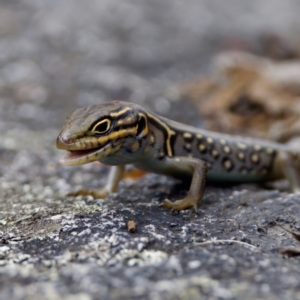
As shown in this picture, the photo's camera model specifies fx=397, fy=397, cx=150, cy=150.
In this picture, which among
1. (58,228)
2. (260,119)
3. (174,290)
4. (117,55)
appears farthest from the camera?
(117,55)

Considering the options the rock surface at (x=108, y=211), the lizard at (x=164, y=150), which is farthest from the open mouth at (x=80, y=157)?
the rock surface at (x=108, y=211)

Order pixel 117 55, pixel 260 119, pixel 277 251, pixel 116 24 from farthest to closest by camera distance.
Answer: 1. pixel 116 24
2. pixel 117 55
3. pixel 260 119
4. pixel 277 251

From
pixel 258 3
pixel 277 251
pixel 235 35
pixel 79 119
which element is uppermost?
pixel 258 3

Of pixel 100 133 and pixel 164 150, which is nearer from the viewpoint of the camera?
pixel 100 133

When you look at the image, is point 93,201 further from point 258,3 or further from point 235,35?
point 258,3

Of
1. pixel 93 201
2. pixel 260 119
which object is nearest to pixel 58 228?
pixel 93 201

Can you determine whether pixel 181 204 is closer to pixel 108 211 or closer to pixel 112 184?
pixel 108 211

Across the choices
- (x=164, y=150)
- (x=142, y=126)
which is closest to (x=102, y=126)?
(x=142, y=126)

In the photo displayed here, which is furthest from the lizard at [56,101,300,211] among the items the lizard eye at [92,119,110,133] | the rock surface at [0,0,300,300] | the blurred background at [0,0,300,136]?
the blurred background at [0,0,300,136]
